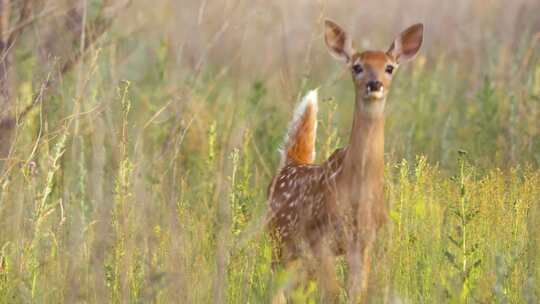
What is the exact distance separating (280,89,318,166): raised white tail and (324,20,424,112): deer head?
18.5 inches

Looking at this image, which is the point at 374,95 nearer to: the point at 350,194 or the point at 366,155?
the point at 366,155

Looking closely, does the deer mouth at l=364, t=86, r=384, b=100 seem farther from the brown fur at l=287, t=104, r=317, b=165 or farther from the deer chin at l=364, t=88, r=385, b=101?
the brown fur at l=287, t=104, r=317, b=165

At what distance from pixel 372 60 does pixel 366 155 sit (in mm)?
483

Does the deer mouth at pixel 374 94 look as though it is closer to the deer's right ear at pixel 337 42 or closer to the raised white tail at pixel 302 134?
the deer's right ear at pixel 337 42

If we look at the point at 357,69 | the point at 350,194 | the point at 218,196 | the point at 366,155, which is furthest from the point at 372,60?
the point at 218,196

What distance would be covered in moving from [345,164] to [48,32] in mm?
2945

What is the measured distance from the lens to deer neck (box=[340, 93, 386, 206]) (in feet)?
20.7

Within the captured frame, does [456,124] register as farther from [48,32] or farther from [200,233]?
[200,233]

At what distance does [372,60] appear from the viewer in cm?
654

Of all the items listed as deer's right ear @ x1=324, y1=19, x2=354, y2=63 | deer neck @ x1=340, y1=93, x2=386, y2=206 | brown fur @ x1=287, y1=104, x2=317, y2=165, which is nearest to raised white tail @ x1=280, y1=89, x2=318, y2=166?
brown fur @ x1=287, y1=104, x2=317, y2=165

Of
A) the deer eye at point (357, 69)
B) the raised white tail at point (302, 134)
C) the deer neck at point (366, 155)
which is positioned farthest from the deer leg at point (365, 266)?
the raised white tail at point (302, 134)

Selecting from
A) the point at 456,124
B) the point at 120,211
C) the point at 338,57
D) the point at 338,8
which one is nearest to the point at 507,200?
the point at 338,57

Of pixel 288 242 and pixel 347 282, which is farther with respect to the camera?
pixel 288 242

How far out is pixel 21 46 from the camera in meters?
9.05
